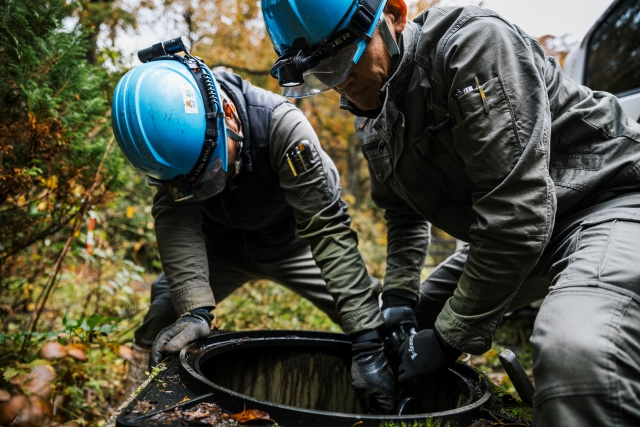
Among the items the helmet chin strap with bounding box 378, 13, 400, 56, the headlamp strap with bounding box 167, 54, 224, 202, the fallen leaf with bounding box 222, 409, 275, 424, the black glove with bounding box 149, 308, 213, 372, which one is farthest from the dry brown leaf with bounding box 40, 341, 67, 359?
the helmet chin strap with bounding box 378, 13, 400, 56

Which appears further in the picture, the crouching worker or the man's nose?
the crouching worker

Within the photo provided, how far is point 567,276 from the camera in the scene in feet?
5.01

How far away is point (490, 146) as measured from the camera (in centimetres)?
162

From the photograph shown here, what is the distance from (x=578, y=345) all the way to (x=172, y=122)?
1.77 meters

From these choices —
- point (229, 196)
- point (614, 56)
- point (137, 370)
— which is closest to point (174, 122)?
point (229, 196)

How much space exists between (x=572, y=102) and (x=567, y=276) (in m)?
0.77

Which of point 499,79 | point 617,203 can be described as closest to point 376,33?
point 499,79

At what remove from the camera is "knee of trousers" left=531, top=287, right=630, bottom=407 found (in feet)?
4.00

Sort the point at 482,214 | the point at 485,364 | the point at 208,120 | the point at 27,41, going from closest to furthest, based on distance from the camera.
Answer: the point at 482,214 → the point at 208,120 → the point at 27,41 → the point at 485,364

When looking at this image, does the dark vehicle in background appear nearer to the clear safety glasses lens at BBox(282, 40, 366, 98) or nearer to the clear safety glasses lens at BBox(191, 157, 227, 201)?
the clear safety glasses lens at BBox(282, 40, 366, 98)

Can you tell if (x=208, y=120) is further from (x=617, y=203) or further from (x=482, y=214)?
(x=617, y=203)

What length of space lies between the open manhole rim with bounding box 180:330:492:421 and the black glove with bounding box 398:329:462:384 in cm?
14

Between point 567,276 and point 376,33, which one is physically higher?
point 376,33

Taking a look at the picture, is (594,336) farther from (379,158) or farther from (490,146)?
(379,158)
